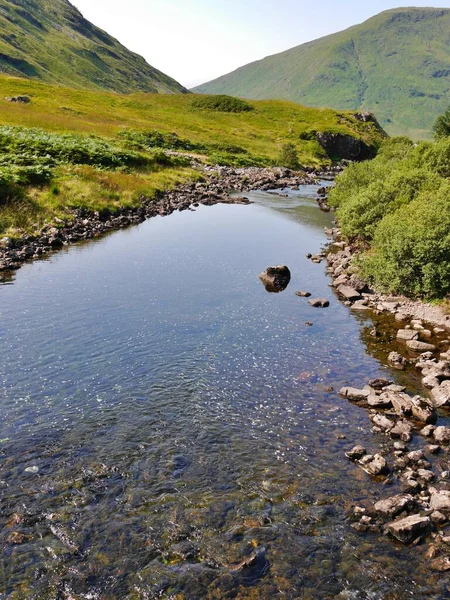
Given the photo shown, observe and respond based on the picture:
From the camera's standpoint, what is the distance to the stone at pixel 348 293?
115 ft

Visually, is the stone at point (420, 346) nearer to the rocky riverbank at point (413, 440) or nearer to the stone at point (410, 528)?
the rocky riverbank at point (413, 440)

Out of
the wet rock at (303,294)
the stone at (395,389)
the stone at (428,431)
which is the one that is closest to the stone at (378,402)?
the stone at (395,389)

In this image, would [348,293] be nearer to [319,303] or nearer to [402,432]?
[319,303]

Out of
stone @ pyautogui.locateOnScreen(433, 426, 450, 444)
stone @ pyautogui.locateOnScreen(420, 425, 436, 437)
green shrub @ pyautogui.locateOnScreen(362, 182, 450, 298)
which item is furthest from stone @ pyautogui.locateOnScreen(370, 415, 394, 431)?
green shrub @ pyautogui.locateOnScreen(362, 182, 450, 298)

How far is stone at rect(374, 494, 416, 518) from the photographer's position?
48.2ft

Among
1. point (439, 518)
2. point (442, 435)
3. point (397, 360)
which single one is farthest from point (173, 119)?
point (439, 518)

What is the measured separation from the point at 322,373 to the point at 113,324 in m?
12.9

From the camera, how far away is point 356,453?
57.3ft

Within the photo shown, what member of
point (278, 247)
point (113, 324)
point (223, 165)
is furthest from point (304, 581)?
point (223, 165)

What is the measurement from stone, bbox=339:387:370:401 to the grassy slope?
8694 cm

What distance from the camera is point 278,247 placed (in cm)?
5078

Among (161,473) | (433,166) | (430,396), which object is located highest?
(433,166)

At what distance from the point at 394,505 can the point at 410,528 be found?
1.01 meters

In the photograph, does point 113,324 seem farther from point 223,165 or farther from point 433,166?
point 223,165
